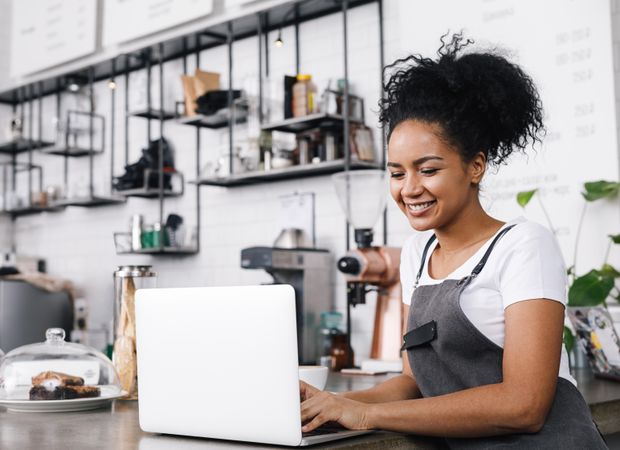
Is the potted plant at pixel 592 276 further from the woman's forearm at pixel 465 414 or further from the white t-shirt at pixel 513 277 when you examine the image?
the woman's forearm at pixel 465 414

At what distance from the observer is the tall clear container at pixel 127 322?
1.94 m

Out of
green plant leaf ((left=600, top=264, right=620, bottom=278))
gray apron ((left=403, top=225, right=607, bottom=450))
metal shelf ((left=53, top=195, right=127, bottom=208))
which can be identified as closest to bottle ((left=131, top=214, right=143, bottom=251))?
metal shelf ((left=53, top=195, right=127, bottom=208))

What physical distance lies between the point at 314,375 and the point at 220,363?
39cm

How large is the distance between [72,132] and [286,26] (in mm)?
1758

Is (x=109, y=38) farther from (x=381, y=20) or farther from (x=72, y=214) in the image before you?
A: (x=381, y=20)

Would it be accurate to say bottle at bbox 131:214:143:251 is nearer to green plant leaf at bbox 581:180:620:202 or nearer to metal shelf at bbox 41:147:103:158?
metal shelf at bbox 41:147:103:158

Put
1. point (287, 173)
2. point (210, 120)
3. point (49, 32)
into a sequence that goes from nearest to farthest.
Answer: point (287, 173) → point (210, 120) → point (49, 32)

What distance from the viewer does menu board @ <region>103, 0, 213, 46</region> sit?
4.19m

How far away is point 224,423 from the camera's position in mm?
1302

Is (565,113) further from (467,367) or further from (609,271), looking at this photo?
(467,367)

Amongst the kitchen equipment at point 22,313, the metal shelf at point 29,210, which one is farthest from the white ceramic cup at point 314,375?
the metal shelf at point 29,210

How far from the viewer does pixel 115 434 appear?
4.65 feet

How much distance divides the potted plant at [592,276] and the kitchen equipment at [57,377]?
1434mm

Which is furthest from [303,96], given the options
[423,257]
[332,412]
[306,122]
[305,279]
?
[332,412]
